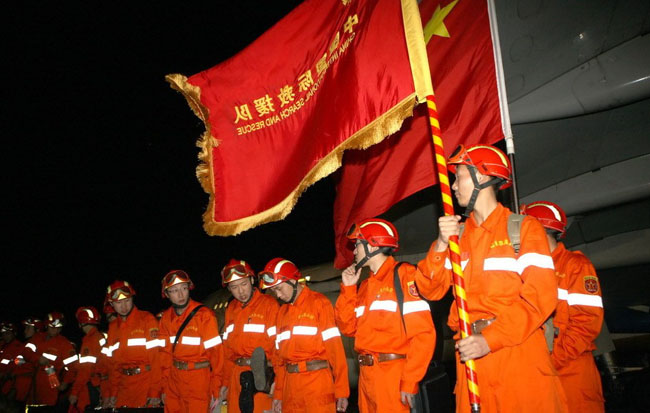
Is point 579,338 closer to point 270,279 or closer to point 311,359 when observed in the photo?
point 311,359

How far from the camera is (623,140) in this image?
6516mm

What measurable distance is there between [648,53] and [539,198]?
2669 millimetres

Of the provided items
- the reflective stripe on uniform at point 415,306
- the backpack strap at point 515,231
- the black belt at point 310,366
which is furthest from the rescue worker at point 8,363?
the backpack strap at point 515,231

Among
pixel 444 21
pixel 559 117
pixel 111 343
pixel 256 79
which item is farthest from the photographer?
pixel 111 343

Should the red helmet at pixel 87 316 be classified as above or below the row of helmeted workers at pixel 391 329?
above

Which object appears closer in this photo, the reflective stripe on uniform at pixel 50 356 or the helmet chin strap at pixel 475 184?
the helmet chin strap at pixel 475 184

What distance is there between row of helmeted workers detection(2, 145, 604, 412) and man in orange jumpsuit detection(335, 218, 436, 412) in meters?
0.01

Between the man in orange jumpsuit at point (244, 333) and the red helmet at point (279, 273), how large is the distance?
65 centimetres

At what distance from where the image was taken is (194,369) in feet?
23.5

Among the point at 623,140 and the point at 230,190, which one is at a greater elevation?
the point at 623,140

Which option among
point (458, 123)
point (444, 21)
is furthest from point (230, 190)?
point (444, 21)

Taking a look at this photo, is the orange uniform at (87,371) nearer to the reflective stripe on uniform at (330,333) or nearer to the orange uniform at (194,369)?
the orange uniform at (194,369)

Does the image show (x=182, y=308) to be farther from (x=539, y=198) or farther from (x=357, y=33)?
(x=539, y=198)

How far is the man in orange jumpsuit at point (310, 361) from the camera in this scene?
566cm
